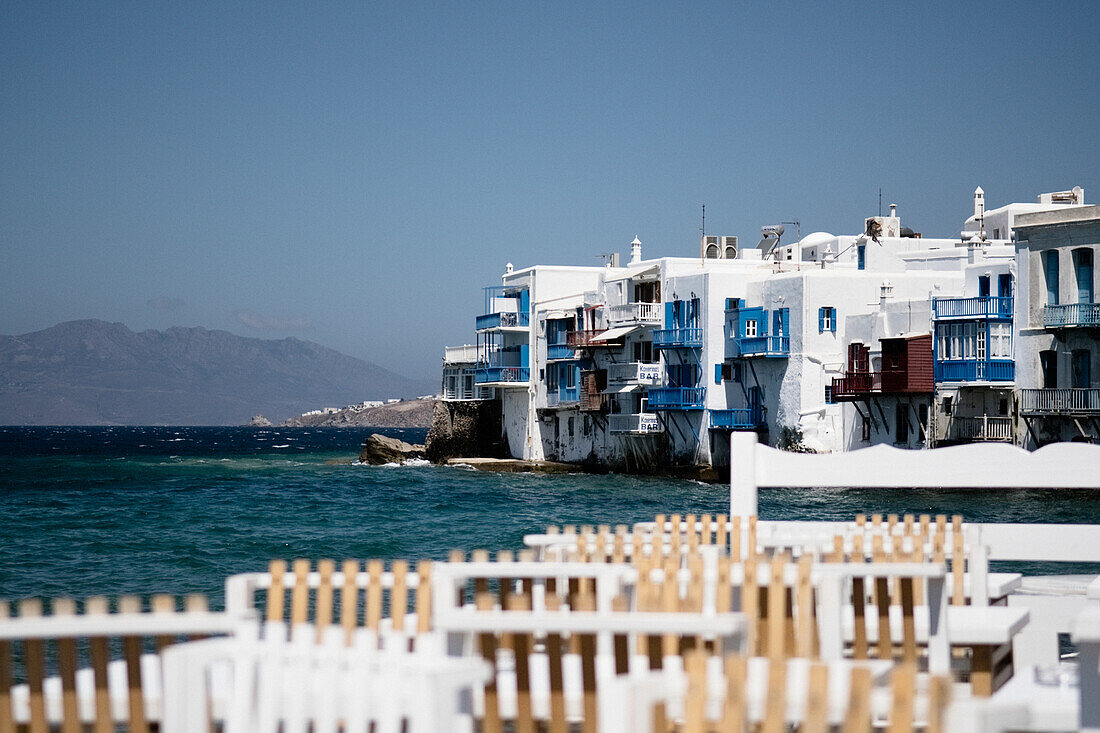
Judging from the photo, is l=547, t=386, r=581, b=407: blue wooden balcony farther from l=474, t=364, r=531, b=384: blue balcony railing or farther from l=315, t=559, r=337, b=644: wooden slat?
l=315, t=559, r=337, b=644: wooden slat

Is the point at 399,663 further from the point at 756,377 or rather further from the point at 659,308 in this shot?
the point at 659,308

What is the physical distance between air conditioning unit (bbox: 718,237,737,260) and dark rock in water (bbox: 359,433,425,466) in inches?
1101

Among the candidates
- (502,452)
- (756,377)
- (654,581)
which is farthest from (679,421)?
(654,581)

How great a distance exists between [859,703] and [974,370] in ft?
162

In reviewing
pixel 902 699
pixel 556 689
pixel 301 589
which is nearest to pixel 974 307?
pixel 301 589

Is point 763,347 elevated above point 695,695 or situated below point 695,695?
above

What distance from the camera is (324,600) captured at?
605 centimetres

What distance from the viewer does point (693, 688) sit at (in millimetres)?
4023

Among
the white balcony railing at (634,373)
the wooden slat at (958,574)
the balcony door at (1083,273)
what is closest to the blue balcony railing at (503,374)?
the white balcony railing at (634,373)

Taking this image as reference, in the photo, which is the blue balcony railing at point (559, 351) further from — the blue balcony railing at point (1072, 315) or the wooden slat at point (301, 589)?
the wooden slat at point (301, 589)

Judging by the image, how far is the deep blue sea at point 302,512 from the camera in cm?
3158

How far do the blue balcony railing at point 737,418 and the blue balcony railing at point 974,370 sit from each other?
955 cm

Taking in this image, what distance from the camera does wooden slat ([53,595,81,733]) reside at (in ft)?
17.0

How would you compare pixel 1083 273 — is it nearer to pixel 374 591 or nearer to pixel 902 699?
pixel 374 591
